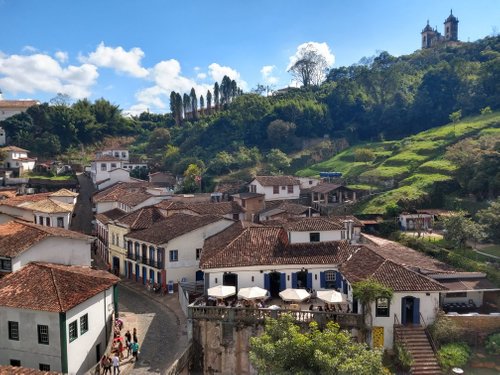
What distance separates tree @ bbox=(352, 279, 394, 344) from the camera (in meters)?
24.9

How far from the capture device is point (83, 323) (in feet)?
81.7

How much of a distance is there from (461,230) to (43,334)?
32.6 m

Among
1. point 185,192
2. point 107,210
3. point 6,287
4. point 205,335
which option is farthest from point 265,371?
point 185,192

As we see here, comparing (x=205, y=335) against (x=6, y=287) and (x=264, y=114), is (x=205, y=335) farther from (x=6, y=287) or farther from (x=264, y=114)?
(x=264, y=114)

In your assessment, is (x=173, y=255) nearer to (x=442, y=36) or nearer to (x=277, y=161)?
(x=277, y=161)

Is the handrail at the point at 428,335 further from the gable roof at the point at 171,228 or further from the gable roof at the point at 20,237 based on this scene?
the gable roof at the point at 20,237

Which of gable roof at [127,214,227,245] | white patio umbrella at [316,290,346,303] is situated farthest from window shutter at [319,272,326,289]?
gable roof at [127,214,227,245]

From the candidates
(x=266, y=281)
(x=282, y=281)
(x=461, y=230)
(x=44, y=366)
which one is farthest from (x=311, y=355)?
(x=461, y=230)

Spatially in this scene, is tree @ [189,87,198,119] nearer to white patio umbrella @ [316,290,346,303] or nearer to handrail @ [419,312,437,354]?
white patio umbrella @ [316,290,346,303]

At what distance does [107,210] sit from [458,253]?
40.0m

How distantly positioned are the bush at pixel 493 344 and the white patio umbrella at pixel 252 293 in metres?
13.4

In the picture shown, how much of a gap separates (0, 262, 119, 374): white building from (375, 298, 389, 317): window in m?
16.2

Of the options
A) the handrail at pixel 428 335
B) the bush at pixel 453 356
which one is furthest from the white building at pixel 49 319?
the bush at pixel 453 356

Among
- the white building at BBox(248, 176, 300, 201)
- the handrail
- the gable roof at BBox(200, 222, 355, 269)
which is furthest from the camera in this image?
the white building at BBox(248, 176, 300, 201)
